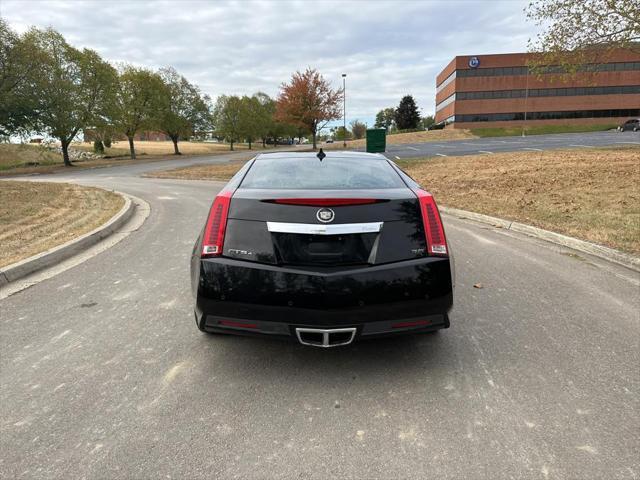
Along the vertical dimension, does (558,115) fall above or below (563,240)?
above

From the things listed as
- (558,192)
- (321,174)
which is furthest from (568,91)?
(321,174)

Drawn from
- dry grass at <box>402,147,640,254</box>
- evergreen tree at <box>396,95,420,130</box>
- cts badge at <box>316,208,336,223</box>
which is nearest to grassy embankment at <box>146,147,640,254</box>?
dry grass at <box>402,147,640,254</box>

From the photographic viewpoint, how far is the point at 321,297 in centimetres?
252

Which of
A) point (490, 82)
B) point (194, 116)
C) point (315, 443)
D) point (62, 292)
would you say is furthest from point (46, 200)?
point (490, 82)

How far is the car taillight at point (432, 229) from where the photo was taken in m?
2.75

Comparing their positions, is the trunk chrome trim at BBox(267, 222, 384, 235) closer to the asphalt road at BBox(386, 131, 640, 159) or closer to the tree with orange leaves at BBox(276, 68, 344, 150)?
the asphalt road at BBox(386, 131, 640, 159)

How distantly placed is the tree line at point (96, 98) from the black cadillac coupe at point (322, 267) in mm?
33271

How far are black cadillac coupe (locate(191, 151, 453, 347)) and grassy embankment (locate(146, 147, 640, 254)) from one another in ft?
15.7

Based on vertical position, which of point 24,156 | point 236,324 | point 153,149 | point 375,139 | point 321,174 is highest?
point 153,149

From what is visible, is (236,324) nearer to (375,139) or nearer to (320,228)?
(320,228)

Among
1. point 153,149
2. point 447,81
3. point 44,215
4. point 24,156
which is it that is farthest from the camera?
point 447,81

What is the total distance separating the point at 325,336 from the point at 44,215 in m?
8.92

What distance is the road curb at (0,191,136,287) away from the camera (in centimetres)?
503

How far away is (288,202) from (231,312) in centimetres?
82
